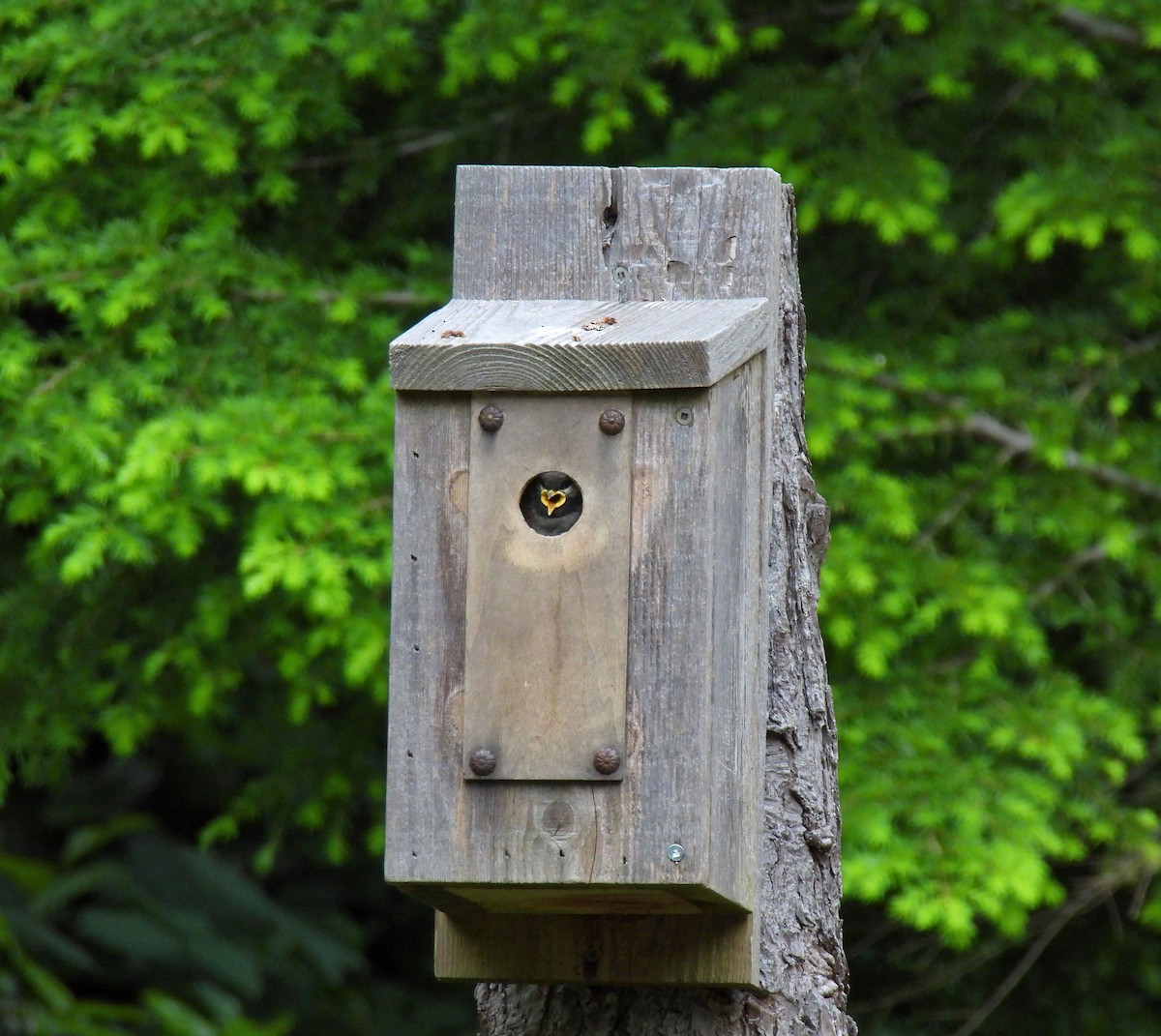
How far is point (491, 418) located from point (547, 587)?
205mm

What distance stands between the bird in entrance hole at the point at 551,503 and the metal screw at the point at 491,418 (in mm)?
74

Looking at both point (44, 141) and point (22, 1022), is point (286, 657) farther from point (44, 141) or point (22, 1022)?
point (22, 1022)

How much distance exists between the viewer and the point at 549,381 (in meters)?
1.85

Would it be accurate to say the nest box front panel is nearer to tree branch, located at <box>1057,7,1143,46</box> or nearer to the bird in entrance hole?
the bird in entrance hole

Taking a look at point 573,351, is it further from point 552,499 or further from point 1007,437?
point 1007,437

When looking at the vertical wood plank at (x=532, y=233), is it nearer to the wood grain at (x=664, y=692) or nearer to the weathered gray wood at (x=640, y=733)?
the wood grain at (x=664, y=692)

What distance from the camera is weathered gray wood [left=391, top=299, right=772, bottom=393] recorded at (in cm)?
183

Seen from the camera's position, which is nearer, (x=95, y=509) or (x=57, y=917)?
(x=95, y=509)

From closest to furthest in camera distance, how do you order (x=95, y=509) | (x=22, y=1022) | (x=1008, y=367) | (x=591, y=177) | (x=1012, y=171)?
(x=591, y=177)
(x=95, y=509)
(x=1008, y=367)
(x=1012, y=171)
(x=22, y=1022)

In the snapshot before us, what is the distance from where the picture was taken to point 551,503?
6.09 ft

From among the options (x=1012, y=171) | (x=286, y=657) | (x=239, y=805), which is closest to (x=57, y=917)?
(x=239, y=805)

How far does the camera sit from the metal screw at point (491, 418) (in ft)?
6.12

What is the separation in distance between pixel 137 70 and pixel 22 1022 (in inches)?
126

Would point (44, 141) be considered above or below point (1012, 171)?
below
